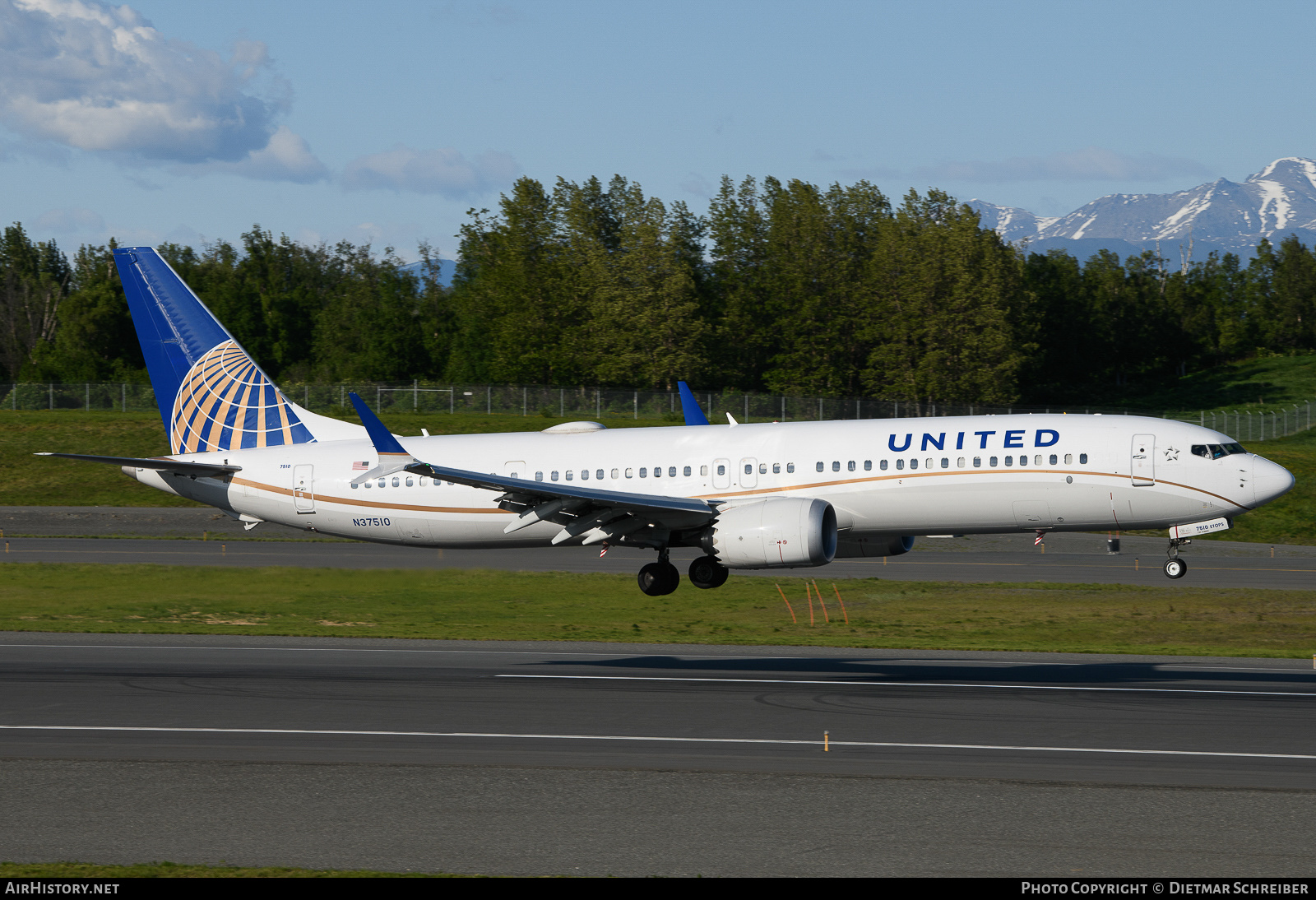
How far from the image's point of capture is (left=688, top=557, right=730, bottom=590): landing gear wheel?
34.4 meters

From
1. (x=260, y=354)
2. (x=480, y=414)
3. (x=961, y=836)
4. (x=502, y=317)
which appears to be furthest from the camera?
(x=260, y=354)

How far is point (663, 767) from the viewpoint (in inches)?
882

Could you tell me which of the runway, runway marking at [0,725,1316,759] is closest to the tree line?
the runway

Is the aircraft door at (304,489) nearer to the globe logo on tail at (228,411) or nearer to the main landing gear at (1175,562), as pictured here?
the globe logo on tail at (228,411)

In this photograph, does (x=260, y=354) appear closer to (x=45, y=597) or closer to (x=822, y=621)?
(x=45, y=597)

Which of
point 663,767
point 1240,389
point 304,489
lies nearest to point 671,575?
point 304,489

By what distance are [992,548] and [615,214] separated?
7230 centimetres

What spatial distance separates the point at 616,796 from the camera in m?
20.4

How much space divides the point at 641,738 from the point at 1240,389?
159339mm

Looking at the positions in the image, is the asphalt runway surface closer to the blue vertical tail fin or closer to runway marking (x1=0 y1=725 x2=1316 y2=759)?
runway marking (x1=0 y1=725 x2=1316 y2=759)

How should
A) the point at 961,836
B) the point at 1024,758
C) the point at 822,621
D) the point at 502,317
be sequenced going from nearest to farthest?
the point at 961,836 → the point at 1024,758 → the point at 822,621 → the point at 502,317

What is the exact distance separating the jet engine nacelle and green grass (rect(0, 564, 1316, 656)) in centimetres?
1065

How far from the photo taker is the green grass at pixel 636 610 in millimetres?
43562
